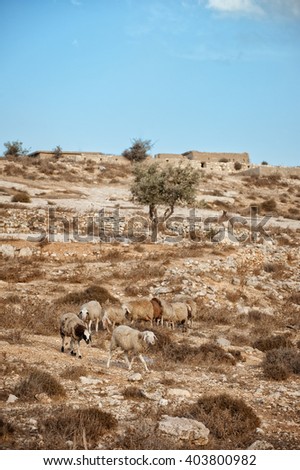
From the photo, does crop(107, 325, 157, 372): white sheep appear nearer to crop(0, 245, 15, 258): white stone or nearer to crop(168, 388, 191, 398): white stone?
crop(168, 388, 191, 398): white stone

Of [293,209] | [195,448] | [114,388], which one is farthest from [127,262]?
[293,209]

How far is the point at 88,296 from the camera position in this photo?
16422mm

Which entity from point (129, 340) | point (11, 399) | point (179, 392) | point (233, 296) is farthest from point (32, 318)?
point (233, 296)

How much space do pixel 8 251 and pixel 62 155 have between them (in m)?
37.7

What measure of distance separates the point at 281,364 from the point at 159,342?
3.02 m

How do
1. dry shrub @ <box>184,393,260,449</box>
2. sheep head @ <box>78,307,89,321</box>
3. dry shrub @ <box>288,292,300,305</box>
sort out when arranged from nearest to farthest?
1. dry shrub @ <box>184,393,260,449</box>
2. sheep head @ <box>78,307,89,321</box>
3. dry shrub @ <box>288,292,300,305</box>

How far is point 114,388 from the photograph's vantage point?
885cm

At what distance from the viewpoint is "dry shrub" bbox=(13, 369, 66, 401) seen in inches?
316

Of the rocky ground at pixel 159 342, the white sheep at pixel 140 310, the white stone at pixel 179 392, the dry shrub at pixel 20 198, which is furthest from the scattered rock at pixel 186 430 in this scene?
the dry shrub at pixel 20 198

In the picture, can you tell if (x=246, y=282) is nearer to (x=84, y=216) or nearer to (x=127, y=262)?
(x=127, y=262)

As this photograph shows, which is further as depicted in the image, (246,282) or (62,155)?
(62,155)

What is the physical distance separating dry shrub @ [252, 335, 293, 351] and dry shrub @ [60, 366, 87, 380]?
5944 mm

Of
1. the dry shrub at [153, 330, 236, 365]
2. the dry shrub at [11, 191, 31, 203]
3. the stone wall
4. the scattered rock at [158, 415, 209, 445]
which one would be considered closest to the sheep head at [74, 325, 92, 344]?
the dry shrub at [153, 330, 236, 365]
